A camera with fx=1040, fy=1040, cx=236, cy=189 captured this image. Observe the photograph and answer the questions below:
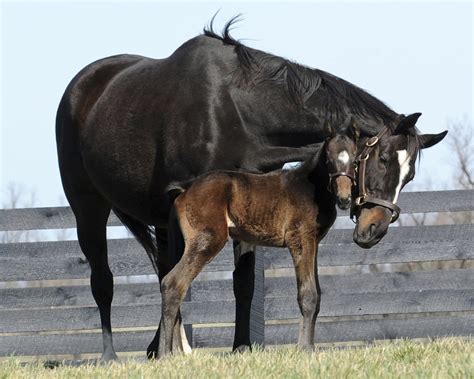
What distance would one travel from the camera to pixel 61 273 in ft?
34.8

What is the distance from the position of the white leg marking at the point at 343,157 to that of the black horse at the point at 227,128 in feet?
0.58

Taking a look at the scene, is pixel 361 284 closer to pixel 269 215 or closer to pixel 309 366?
pixel 269 215

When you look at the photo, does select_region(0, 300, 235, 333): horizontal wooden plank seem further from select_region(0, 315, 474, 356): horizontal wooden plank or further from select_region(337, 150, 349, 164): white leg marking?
select_region(337, 150, 349, 164): white leg marking

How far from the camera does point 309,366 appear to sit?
17.0 feet

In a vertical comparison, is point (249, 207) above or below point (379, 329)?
above

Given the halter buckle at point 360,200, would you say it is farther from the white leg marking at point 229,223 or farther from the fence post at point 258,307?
the fence post at point 258,307

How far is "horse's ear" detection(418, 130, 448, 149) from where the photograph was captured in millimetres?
6423

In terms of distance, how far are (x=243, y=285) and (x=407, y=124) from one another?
1.73 m

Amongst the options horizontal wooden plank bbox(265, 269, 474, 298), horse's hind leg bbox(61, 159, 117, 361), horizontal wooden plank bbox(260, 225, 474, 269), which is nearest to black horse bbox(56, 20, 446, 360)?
horse's hind leg bbox(61, 159, 117, 361)

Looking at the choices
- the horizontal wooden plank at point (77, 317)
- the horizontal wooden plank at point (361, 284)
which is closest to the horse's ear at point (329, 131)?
the horizontal wooden plank at point (361, 284)

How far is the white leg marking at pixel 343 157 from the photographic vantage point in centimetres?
621

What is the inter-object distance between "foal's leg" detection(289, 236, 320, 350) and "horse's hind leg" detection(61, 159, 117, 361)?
2595 mm

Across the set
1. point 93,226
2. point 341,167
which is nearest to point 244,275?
point 341,167

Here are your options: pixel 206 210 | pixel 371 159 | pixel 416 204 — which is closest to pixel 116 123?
pixel 206 210
